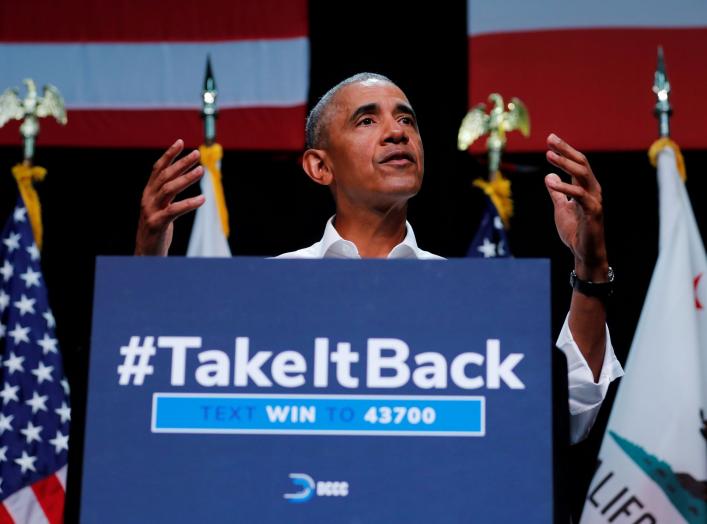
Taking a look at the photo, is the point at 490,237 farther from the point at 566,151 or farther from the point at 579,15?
the point at 566,151

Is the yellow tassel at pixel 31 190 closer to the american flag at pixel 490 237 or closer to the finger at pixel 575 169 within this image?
the american flag at pixel 490 237

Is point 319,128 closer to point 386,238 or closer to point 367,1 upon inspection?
point 386,238

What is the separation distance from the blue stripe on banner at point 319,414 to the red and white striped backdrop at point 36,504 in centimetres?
226

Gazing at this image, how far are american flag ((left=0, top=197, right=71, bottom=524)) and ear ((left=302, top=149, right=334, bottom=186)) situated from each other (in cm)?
162

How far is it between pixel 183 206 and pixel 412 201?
8.37 feet

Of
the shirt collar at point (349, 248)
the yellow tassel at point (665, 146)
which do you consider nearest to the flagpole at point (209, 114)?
the yellow tassel at point (665, 146)

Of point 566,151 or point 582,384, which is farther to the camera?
point 582,384

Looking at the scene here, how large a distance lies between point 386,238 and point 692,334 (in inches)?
63.8

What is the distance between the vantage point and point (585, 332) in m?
1.67

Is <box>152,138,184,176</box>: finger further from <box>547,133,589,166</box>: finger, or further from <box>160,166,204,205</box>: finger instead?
<box>547,133,589,166</box>: finger

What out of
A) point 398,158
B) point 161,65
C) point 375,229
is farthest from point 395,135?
point 161,65

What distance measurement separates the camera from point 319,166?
7.13 ft

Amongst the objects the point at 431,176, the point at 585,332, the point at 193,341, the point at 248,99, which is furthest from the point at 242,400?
the point at 248,99

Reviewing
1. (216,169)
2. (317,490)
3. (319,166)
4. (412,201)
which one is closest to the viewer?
(317,490)
